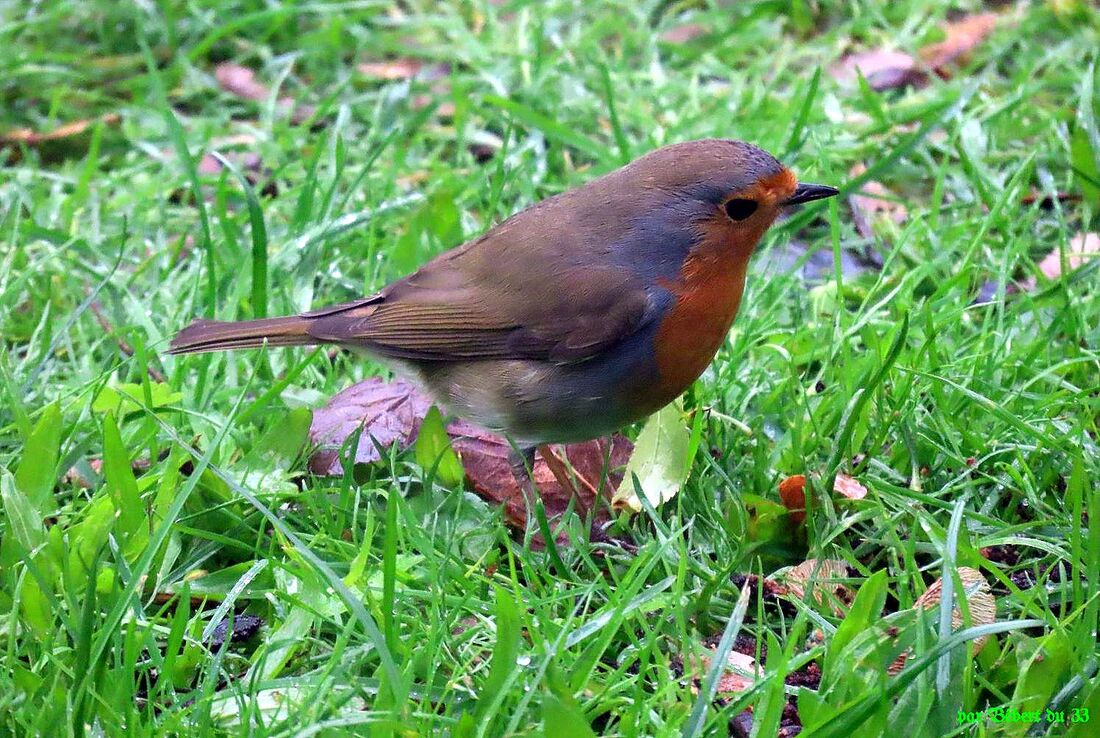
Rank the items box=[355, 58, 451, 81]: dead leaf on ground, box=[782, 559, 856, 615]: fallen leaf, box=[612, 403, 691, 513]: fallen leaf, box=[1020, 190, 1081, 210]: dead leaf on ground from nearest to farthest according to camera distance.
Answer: box=[782, 559, 856, 615]: fallen leaf → box=[612, 403, 691, 513]: fallen leaf → box=[1020, 190, 1081, 210]: dead leaf on ground → box=[355, 58, 451, 81]: dead leaf on ground

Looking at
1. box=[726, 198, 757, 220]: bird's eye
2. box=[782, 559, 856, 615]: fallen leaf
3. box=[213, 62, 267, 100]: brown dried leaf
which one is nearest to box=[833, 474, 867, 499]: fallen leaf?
box=[782, 559, 856, 615]: fallen leaf

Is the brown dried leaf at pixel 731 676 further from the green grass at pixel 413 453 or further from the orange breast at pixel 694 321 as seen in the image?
the orange breast at pixel 694 321

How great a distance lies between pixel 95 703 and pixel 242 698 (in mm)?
286

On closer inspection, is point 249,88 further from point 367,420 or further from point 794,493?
point 794,493

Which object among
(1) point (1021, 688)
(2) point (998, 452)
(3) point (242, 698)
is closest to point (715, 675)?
(1) point (1021, 688)

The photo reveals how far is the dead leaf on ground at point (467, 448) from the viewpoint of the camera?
11.7 feet

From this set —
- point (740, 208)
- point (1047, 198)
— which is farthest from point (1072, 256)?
point (740, 208)

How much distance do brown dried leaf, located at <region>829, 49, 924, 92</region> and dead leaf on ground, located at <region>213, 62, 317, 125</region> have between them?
7.56 feet

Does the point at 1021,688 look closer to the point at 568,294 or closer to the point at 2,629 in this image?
the point at 568,294

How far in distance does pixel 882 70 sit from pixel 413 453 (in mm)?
3025

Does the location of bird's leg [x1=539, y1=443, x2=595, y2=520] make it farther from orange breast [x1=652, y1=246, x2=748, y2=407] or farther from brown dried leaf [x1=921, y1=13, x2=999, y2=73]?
brown dried leaf [x1=921, y1=13, x2=999, y2=73]

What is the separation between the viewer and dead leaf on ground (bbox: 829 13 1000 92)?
18.0 ft

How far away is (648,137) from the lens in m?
4.92

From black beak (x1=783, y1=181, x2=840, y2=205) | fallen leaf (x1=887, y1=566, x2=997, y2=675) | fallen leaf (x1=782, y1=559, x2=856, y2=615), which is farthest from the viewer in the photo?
black beak (x1=783, y1=181, x2=840, y2=205)
